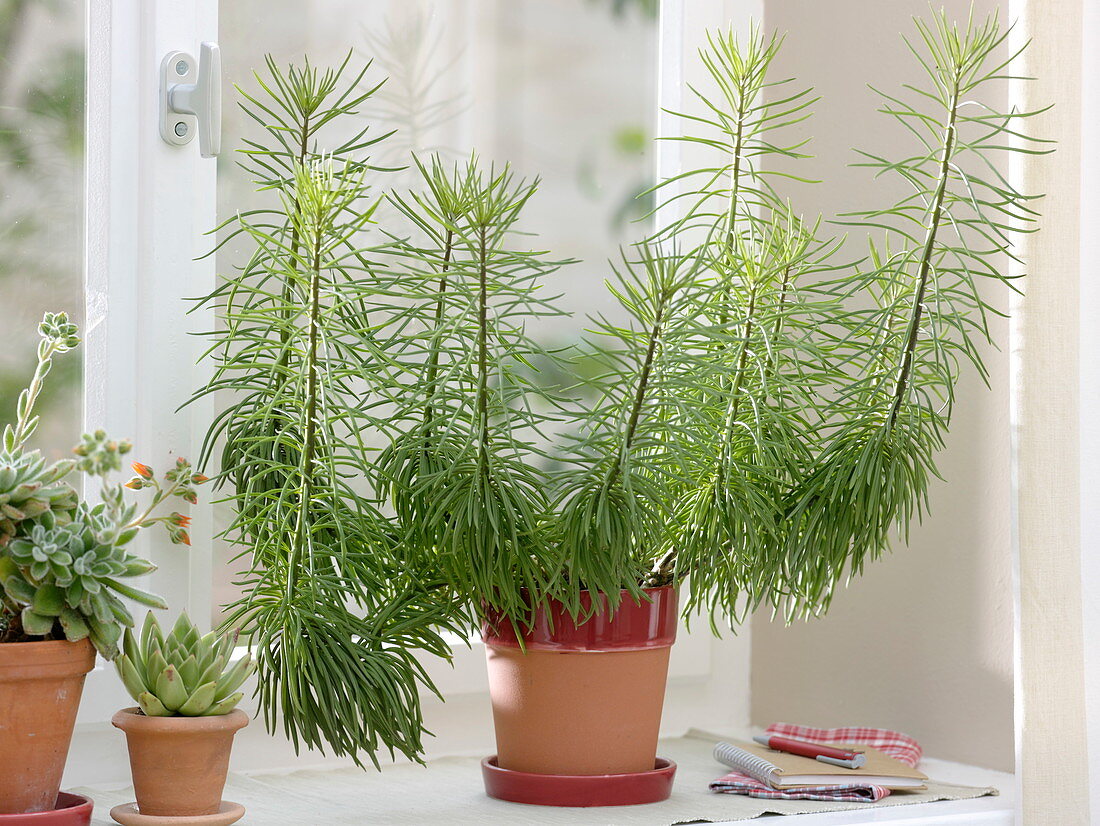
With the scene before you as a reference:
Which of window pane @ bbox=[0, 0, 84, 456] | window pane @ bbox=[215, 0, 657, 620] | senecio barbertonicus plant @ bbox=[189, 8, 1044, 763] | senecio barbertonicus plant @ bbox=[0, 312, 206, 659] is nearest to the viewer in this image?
senecio barbertonicus plant @ bbox=[0, 312, 206, 659]

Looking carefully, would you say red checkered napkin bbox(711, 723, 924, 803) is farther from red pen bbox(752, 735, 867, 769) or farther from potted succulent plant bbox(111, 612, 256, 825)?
potted succulent plant bbox(111, 612, 256, 825)

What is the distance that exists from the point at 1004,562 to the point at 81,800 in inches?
35.7

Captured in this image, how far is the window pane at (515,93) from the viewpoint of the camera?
4.15 ft

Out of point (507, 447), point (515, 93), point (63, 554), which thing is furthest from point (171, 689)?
point (515, 93)

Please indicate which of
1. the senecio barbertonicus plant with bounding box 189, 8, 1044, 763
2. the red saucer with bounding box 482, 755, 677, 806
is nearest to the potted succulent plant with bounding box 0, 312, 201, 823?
the senecio barbertonicus plant with bounding box 189, 8, 1044, 763

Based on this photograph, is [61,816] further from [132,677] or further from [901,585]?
[901,585]

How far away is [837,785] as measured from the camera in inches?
45.0

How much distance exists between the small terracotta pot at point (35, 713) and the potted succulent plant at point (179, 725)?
43 mm

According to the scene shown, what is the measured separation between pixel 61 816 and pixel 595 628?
1.39ft

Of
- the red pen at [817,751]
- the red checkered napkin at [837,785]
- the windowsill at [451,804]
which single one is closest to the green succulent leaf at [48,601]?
the windowsill at [451,804]

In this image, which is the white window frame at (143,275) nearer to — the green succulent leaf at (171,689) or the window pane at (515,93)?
the window pane at (515,93)

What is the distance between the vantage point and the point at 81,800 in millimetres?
890

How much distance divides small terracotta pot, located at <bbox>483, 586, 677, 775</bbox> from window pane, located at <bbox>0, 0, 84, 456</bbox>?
46 centimetres

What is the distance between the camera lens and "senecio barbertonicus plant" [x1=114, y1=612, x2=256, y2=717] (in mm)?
880
